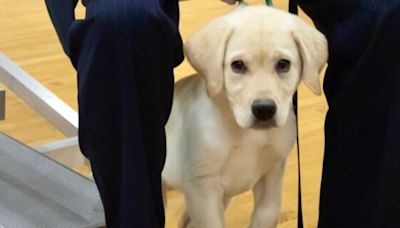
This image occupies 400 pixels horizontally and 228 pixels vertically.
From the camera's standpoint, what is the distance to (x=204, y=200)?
131 centimetres

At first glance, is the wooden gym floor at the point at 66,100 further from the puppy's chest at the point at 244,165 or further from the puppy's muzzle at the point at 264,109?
the puppy's muzzle at the point at 264,109

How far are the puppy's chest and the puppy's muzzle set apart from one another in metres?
0.12

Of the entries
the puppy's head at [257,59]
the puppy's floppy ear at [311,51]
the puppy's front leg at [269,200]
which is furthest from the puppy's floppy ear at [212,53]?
the puppy's front leg at [269,200]

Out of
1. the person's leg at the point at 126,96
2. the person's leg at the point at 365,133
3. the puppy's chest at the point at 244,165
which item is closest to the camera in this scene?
the person's leg at the point at 126,96

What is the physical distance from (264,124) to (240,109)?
0.14 ft

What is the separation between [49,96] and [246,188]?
0.77m

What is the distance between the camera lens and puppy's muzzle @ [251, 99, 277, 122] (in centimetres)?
116

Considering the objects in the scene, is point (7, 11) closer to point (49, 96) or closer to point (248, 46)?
point (49, 96)

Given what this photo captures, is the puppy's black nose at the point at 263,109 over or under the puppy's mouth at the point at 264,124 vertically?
over

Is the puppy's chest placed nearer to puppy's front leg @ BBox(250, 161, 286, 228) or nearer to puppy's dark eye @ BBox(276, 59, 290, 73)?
puppy's front leg @ BBox(250, 161, 286, 228)

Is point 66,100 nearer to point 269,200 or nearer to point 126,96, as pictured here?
point 269,200

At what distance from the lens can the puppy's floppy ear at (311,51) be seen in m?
1.20

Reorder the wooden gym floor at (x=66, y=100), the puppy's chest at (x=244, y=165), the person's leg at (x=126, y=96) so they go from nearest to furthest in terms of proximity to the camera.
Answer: the person's leg at (x=126, y=96) → the puppy's chest at (x=244, y=165) → the wooden gym floor at (x=66, y=100)

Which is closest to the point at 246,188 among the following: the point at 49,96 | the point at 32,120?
the point at 49,96
